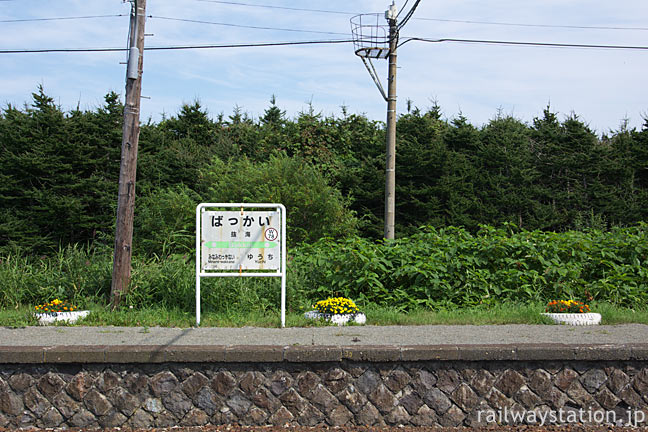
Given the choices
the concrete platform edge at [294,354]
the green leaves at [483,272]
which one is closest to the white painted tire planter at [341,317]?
the green leaves at [483,272]

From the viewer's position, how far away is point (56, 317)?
670 centimetres

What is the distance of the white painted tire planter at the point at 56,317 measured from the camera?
261 inches

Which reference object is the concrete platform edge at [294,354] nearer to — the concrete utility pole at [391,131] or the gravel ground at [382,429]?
the gravel ground at [382,429]

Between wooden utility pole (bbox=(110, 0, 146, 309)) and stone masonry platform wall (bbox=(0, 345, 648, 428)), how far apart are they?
280 centimetres

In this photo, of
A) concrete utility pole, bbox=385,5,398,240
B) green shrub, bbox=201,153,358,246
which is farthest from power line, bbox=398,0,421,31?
green shrub, bbox=201,153,358,246

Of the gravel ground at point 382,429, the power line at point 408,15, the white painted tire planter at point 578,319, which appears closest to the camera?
the gravel ground at point 382,429

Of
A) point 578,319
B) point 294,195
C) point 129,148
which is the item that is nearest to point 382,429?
point 578,319

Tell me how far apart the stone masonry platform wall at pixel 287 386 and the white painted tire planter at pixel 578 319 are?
1758 mm

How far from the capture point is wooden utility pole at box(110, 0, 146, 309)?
301 inches

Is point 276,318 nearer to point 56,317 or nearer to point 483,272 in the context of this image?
point 56,317

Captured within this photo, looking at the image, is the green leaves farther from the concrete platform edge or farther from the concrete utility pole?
the concrete utility pole

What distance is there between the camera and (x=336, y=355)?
482cm

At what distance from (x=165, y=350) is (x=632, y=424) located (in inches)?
166

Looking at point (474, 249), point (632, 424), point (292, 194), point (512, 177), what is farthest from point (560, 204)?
point (632, 424)
